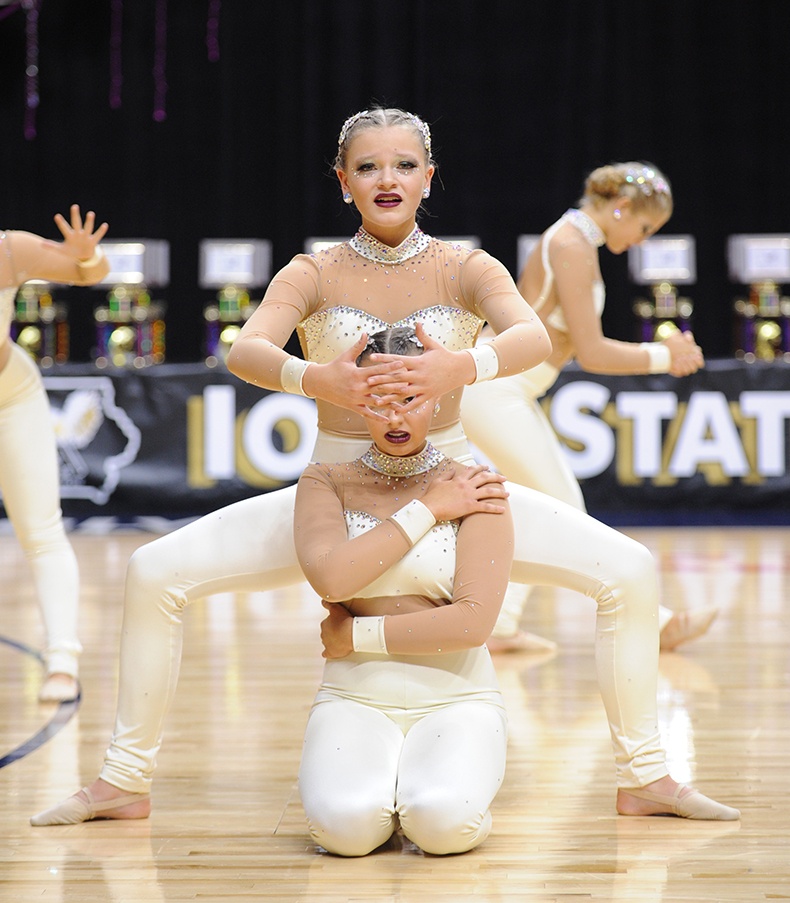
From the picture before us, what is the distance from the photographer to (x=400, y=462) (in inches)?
94.4

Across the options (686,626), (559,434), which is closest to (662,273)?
(559,434)

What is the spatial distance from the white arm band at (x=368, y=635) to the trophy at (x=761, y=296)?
7627 millimetres

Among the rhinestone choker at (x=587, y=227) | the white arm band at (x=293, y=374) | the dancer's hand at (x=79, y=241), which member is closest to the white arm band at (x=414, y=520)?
the white arm band at (x=293, y=374)

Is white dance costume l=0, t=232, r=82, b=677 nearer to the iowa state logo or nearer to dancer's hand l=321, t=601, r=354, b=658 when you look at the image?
dancer's hand l=321, t=601, r=354, b=658

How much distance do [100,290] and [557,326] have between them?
7667 mm

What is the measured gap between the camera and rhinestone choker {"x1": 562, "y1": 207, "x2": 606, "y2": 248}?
12.6 feet

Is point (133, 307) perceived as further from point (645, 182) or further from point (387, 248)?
point (387, 248)

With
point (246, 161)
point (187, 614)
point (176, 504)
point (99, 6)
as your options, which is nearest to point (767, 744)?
point (187, 614)

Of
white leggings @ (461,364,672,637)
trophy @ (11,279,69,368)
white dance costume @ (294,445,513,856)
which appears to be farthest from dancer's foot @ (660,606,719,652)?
trophy @ (11,279,69,368)

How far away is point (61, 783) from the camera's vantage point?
108 inches

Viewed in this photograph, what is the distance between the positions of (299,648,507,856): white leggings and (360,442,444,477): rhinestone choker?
0.34 metres

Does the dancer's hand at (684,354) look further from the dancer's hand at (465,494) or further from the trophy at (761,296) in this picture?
the trophy at (761,296)

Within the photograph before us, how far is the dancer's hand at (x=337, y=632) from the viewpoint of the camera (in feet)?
7.68

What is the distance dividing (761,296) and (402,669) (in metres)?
7.97
